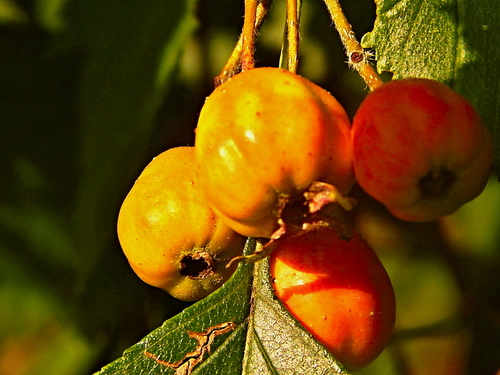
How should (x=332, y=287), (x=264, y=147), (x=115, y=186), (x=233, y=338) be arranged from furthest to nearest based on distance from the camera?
(x=115, y=186)
(x=233, y=338)
(x=332, y=287)
(x=264, y=147)

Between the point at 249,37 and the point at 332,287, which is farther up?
→ the point at 249,37

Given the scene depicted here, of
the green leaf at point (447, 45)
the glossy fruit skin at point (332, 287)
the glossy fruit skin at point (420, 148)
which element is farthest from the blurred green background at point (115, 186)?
the glossy fruit skin at point (420, 148)

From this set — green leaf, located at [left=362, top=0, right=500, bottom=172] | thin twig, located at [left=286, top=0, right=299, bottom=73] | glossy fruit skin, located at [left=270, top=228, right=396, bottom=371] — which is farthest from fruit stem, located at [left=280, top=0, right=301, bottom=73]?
glossy fruit skin, located at [left=270, top=228, right=396, bottom=371]

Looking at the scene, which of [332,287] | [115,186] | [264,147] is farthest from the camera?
[115,186]

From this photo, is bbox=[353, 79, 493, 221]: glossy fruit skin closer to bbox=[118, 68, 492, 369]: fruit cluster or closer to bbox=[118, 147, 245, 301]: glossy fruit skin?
bbox=[118, 68, 492, 369]: fruit cluster

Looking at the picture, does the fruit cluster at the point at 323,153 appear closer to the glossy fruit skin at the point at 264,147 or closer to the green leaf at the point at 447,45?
the glossy fruit skin at the point at 264,147

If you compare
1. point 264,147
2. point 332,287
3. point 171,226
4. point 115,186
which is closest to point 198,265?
point 171,226

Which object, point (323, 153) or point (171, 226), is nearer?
point (323, 153)

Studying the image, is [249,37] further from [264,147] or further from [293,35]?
[264,147]
